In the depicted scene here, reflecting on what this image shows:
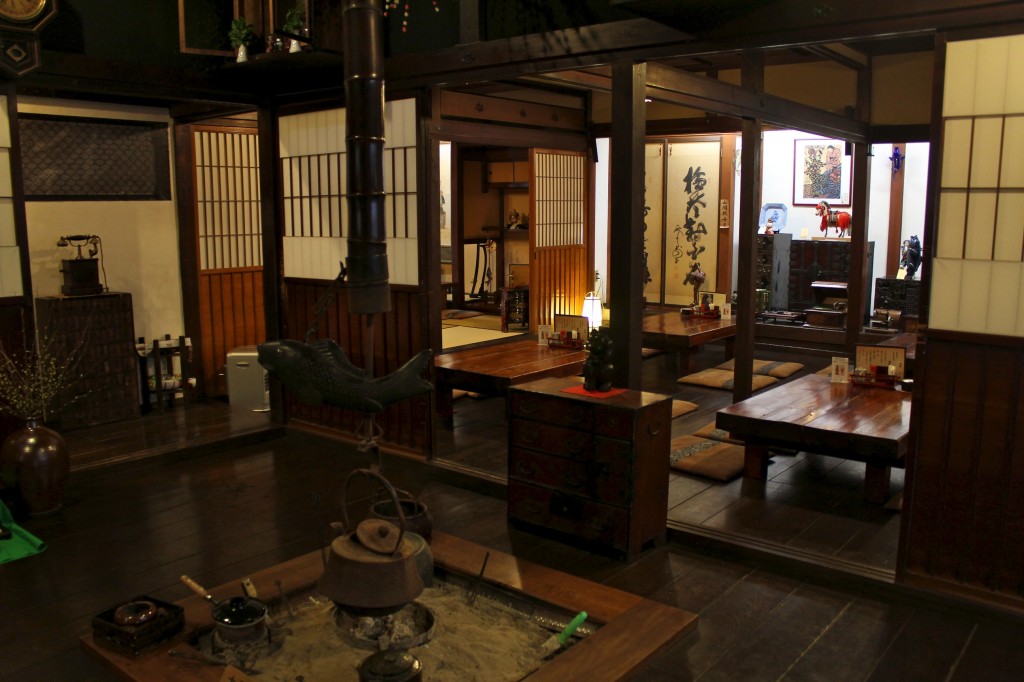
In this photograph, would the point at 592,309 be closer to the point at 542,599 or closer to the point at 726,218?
the point at 726,218

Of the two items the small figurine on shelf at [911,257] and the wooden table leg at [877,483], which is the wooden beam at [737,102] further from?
the wooden table leg at [877,483]

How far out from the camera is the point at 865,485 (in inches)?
190

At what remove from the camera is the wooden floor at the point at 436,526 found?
3193 millimetres

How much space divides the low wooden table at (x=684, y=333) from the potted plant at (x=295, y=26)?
391 cm

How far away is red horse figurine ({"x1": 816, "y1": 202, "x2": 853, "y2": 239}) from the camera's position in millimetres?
10062

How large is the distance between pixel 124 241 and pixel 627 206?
4520 millimetres

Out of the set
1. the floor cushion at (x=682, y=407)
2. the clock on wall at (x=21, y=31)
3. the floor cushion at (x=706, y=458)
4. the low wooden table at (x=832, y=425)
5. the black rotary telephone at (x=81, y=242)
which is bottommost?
the floor cushion at (x=706, y=458)

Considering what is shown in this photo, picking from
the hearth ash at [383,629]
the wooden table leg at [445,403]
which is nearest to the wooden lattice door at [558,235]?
the wooden table leg at [445,403]

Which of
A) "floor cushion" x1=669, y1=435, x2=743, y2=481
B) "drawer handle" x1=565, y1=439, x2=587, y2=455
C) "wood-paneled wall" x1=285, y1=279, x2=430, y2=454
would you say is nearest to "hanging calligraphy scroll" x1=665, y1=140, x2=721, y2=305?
"floor cushion" x1=669, y1=435, x2=743, y2=481

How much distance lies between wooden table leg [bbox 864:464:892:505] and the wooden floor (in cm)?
117

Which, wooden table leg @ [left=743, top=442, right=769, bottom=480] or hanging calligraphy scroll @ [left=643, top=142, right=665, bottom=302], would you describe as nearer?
wooden table leg @ [left=743, top=442, right=769, bottom=480]

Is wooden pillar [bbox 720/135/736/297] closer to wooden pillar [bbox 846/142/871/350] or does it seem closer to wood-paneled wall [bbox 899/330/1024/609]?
wooden pillar [bbox 846/142/871/350]

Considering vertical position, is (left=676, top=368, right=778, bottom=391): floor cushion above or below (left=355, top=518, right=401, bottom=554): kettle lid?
below

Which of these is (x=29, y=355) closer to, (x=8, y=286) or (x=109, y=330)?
(x=8, y=286)
